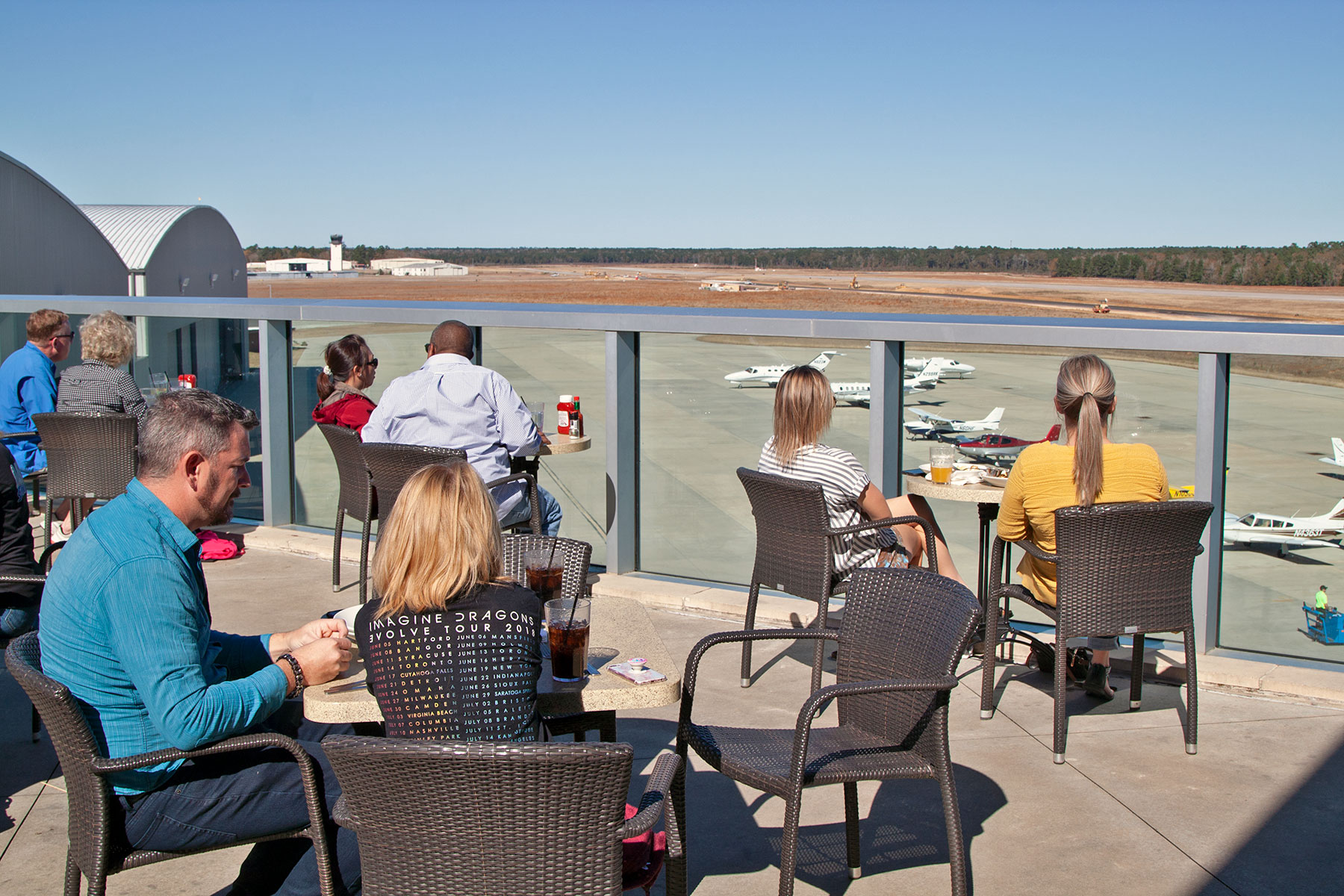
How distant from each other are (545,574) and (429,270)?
413 feet

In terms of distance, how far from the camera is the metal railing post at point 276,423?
676 cm

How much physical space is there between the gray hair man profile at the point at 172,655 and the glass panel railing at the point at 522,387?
3615 mm

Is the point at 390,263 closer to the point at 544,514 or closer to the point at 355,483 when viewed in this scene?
the point at 355,483

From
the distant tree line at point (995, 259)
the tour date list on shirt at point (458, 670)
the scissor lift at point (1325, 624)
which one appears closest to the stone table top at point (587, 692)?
the tour date list on shirt at point (458, 670)

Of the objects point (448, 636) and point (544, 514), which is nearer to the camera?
point (448, 636)

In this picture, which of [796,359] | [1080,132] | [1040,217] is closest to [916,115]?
[1080,132]

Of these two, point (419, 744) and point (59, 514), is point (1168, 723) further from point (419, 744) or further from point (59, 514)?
point (59, 514)

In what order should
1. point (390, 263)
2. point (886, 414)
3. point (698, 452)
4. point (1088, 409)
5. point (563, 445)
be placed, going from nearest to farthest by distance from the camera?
point (1088, 409), point (886, 414), point (563, 445), point (698, 452), point (390, 263)

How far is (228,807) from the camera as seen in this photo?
212 centimetres

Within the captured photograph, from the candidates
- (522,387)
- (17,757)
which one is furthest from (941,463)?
(17,757)

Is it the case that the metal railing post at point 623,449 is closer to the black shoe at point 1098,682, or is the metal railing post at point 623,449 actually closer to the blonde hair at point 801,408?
the blonde hair at point 801,408

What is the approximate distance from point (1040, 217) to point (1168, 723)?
381ft

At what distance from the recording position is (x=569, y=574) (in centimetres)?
281

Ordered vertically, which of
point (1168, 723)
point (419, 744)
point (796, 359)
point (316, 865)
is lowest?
point (1168, 723)
